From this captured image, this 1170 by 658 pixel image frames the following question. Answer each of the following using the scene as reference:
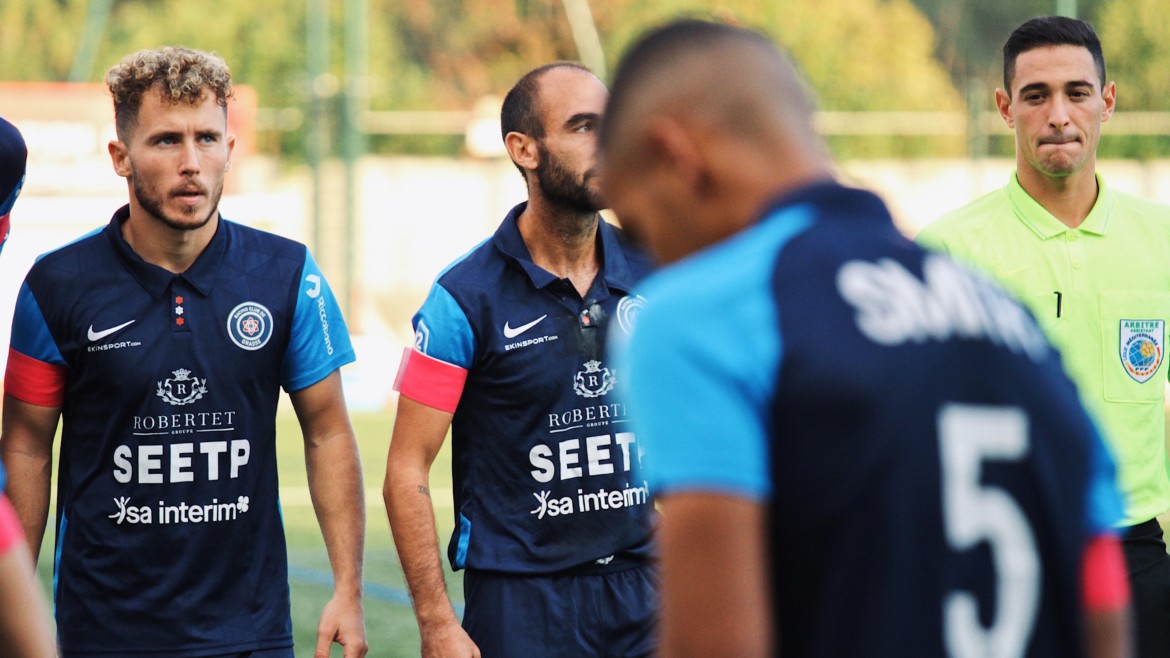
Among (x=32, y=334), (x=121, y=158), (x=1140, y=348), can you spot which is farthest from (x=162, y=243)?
(x=1140, y=348)

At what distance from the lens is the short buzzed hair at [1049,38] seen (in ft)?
16.3

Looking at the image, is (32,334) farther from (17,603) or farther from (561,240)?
(17,603)

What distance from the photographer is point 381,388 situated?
693 inches

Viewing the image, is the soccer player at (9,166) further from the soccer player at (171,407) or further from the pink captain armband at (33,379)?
the pink captain armband at (33,379)

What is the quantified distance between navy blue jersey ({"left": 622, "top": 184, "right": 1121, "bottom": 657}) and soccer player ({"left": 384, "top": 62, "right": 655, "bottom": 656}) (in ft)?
8.63

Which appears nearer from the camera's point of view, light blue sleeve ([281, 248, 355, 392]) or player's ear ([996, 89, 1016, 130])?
light blue sleeve ([281, 248, 355, 392])

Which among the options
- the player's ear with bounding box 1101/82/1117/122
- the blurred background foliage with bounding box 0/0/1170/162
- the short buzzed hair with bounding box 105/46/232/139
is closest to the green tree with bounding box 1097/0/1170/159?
the blurred background foliage with bounding box 0/0/1170/162

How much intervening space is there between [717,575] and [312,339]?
294cm

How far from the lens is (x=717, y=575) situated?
5.41 ft

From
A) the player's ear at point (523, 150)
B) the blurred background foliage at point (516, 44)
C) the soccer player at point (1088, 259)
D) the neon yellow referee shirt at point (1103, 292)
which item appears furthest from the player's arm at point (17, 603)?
the blurred background foliage at point (516, 44)

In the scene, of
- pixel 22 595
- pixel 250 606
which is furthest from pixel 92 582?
pixel 22 595

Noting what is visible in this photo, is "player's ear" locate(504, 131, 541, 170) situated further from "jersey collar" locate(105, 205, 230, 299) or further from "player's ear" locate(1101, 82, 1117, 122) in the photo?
"player's ear" locate(1101, 82, 1117, 122)

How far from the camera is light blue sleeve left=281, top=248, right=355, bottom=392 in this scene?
441 centimetres

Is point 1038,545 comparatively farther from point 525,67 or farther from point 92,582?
point 525,67
